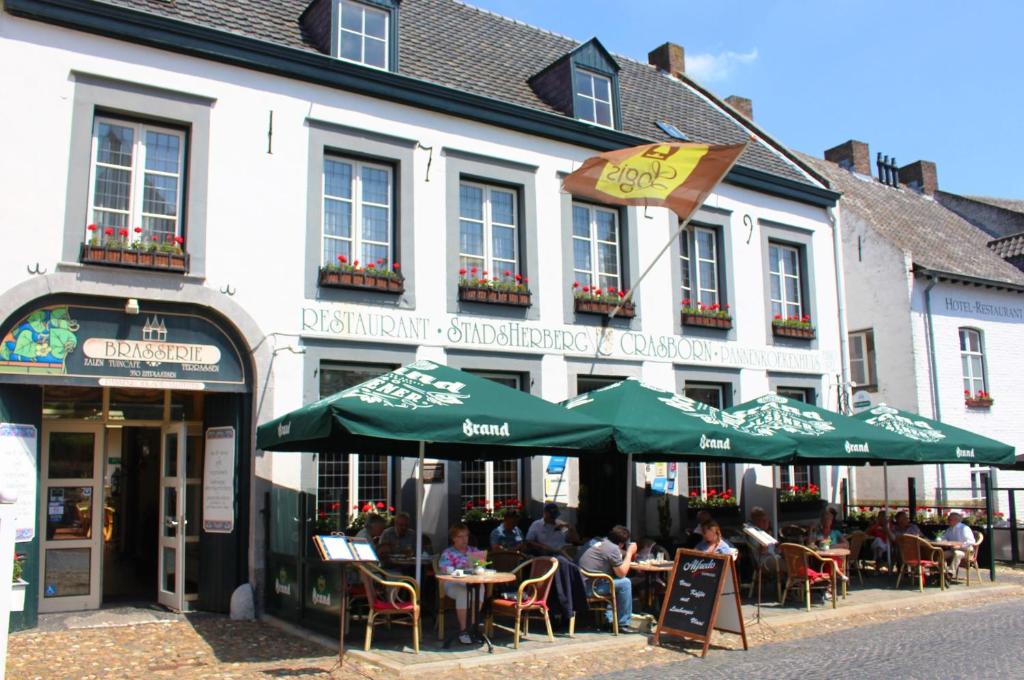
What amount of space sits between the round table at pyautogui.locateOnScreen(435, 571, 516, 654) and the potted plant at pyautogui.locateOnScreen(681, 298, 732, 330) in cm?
757

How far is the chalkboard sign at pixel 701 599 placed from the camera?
9.30 m

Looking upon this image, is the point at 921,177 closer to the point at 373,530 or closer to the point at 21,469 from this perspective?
the point at 373,530

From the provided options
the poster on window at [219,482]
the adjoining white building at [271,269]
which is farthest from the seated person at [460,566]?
the poster on window at [219,482]

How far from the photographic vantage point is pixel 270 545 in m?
11.2

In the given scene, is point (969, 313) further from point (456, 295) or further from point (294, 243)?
point (294, 243)

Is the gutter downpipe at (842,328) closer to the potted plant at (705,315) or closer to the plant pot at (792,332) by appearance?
the plant pot at (792,332)

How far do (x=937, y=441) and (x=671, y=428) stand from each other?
6082mm

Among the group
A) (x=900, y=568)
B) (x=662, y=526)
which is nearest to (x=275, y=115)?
(x=662, y=526)

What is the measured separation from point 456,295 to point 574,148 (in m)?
3.63

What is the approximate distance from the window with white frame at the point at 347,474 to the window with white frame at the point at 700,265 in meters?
6.33

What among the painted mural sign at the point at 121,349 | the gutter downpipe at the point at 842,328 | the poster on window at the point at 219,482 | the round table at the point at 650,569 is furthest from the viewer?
the gutter downpipe at the point at 842,328

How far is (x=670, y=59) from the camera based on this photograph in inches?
853

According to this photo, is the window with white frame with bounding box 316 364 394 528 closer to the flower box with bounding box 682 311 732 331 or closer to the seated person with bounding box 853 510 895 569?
the flower box with bounding box 682 311 732 331

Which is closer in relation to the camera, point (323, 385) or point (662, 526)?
point (323, 385)
